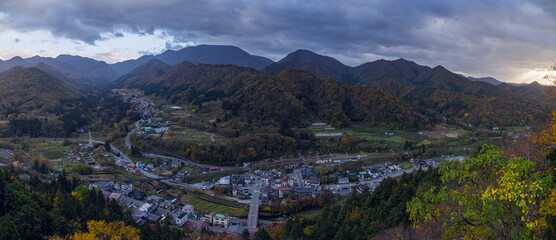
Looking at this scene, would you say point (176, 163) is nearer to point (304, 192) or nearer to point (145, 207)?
point (145, 207)

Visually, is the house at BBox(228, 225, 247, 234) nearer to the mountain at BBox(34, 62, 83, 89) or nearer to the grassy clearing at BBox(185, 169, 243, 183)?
the grassy clearing at BBox(185, 169, 243, 183)

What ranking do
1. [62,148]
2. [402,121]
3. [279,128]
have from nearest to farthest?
1. [62,148]
2. [279,128]
3. [402,121]

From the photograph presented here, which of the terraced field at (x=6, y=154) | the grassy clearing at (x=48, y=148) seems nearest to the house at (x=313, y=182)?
the grassy clearing at (x=48, y=148)

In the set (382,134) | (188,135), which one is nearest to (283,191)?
(188,135)

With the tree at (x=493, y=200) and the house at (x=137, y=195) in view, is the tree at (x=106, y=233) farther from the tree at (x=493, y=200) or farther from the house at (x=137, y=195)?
the house at (x=137, y=195)

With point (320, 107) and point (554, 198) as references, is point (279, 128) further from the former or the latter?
point (554, 198)

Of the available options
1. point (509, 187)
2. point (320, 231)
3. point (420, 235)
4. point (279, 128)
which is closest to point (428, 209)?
point (509, 187)
